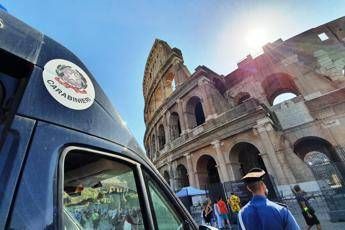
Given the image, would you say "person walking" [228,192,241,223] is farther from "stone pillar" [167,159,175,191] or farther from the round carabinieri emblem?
the round carabinieri emblem

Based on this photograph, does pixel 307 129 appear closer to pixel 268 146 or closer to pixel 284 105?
pixel 284 105

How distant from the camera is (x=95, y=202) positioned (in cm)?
152

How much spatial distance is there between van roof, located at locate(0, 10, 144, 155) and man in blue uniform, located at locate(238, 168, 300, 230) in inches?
76.1

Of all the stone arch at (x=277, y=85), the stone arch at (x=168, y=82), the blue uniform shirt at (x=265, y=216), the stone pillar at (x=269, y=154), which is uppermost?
the stone arch at (x=168, y=82)

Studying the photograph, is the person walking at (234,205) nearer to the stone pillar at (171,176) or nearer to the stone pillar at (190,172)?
the stone pillar at (190,172)

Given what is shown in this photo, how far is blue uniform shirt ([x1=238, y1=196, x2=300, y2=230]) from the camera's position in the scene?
232cm

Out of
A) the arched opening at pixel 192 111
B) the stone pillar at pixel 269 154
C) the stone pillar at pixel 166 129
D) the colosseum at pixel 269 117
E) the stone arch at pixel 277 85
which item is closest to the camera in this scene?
the stone pillar at pixel 269 154

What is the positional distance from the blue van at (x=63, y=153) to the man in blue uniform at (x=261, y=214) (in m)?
1.15

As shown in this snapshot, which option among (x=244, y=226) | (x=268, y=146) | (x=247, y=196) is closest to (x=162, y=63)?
(x=268, y=146)

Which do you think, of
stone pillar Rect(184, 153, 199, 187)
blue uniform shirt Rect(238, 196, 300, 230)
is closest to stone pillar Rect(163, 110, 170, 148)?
stone pillar Rect(184, 153, 199, 187)

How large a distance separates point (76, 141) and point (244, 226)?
2.42 m

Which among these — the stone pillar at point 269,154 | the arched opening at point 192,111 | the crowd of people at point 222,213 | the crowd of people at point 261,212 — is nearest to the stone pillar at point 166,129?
the arched opening at point 192,111

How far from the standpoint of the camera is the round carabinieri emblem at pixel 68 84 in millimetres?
1090

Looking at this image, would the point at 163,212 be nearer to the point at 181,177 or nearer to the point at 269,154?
the point at 269,154
